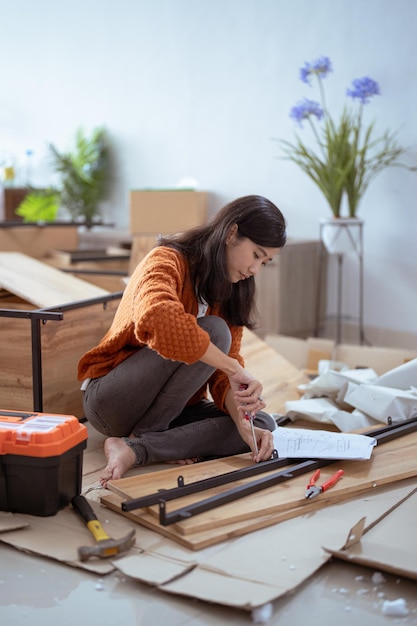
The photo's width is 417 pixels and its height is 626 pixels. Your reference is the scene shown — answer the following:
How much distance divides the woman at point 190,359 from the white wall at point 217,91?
80.0 inches

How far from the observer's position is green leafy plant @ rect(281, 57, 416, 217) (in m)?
3.96

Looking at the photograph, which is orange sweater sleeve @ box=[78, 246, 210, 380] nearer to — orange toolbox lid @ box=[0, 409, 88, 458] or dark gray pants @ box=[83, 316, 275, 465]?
dark gray pants @ box=[83, 316, 275, 465]

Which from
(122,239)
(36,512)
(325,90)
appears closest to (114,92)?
(122,239)

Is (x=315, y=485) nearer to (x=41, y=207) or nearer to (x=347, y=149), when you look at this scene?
(x=347, y=149)

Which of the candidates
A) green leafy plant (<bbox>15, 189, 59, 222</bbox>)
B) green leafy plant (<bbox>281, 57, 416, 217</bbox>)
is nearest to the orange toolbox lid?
green leafy plant (<bbox>281, 57, 416, 217</bbox>)

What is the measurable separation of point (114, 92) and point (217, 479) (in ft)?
14.1

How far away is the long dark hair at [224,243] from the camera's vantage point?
83.4 inches

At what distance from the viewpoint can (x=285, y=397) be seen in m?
3.02

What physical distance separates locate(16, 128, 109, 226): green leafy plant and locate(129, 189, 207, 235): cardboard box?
1022 millimetres

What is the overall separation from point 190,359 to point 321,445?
526 mm

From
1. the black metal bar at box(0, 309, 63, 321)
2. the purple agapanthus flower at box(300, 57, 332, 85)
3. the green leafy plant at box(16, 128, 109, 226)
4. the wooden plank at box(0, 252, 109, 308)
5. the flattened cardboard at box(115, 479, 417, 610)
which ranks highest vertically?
the purple agapanthus flower at box(300, 57, 332, 85)

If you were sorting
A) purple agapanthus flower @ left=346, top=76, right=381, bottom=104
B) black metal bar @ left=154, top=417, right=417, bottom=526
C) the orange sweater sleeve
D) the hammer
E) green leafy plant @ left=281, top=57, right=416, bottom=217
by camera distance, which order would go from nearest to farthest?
the hammer → black metal bar @ left=154, top=417, right=417, bottom=526 → the orange sweater sleeve → purple agapanthus flower @ left=346, top=76, right=381, bottom=104 → green leafy plant @ left=281, top=57, right=416, bottom=217

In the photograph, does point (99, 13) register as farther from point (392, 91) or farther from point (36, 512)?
point (36, 512)

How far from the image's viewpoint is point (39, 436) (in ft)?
6.07
